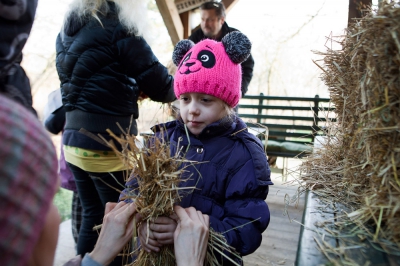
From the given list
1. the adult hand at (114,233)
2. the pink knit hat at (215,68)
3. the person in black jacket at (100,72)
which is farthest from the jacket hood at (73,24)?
the adult hand at (114,233)

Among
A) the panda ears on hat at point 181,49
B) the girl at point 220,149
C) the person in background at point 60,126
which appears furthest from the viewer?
the person in background at point 60,126

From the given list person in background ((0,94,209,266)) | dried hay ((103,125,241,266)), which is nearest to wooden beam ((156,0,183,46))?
dried hay ((103,125,241,266))

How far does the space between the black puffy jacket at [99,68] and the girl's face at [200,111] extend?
65cm

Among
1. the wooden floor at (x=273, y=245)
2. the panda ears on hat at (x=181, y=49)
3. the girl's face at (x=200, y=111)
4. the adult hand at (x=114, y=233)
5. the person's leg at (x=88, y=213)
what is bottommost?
the wooden floor at (x=273, y=245)

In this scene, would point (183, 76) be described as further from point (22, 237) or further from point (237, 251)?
point (22, 237)

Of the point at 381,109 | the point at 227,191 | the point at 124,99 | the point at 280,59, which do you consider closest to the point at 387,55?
the point at 381,109

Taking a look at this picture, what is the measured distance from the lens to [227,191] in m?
1.43

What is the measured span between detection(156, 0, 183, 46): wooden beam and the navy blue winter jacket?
283 cm

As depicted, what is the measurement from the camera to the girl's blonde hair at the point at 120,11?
6.60 feet

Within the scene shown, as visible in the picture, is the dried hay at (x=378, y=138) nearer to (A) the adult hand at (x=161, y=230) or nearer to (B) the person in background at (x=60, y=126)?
(A) the adult hand at (x=161, y=230)

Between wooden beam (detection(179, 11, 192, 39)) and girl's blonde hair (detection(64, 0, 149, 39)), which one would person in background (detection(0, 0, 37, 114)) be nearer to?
girl's blonde hair (detection(64, 0, 149, 39))

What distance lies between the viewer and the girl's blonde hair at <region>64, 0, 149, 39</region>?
6.60ft

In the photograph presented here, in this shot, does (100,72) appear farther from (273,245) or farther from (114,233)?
(273,245)

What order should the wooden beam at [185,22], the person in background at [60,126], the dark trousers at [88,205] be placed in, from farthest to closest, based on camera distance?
1. the wooden beam at [185,22]
2. the person in background at [60,126]
3. the dark trousers at [88,205]
